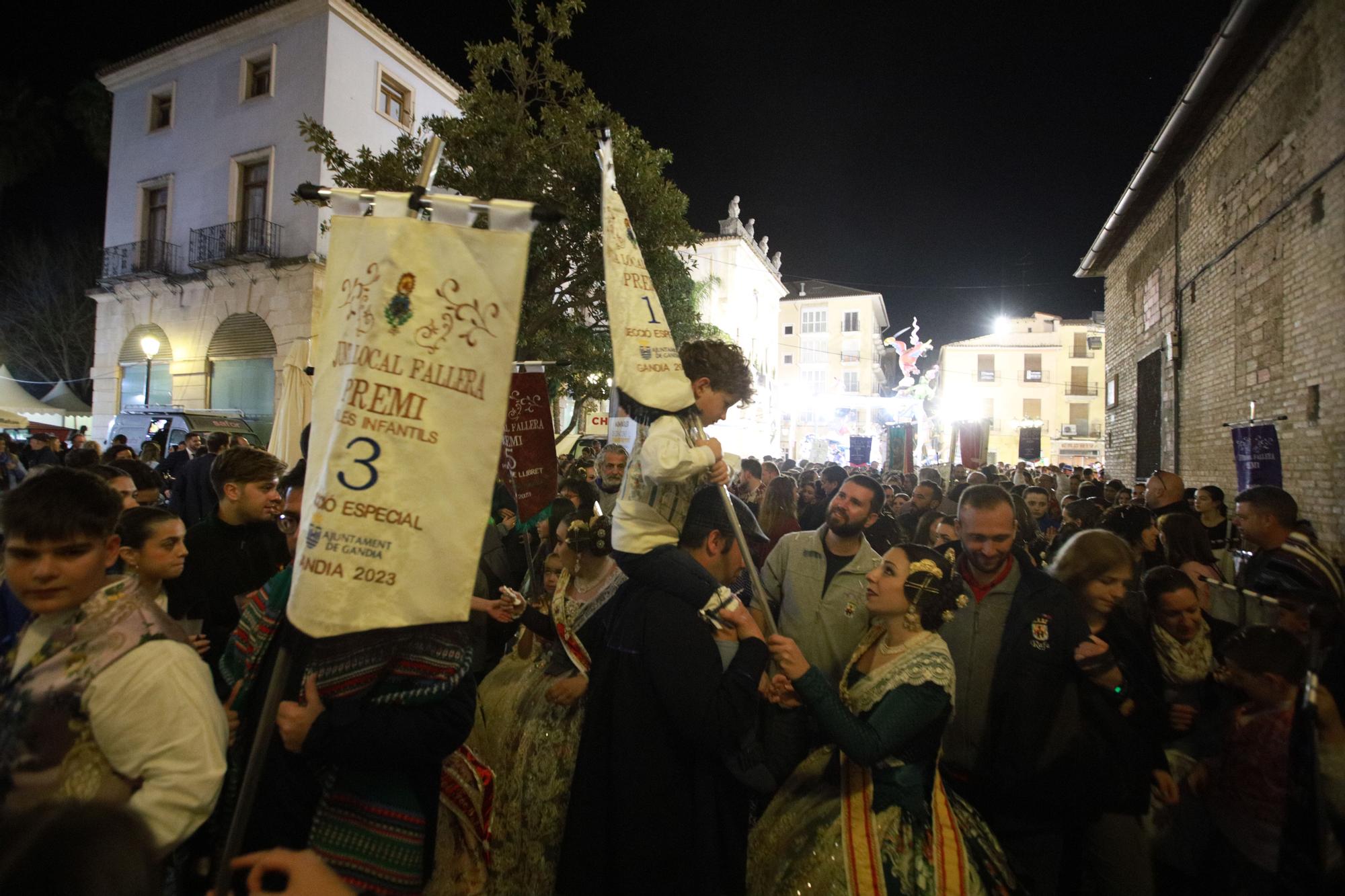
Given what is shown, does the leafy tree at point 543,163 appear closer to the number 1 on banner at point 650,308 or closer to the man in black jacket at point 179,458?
the man in black jacket at point 179,458

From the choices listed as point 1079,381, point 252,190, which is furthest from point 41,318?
point 1079,381

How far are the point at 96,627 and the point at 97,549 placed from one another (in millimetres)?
274

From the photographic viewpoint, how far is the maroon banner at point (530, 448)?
5.66m

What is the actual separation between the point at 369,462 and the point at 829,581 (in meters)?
2.78

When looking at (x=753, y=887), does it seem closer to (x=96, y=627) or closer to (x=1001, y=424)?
(x=96, y=627)

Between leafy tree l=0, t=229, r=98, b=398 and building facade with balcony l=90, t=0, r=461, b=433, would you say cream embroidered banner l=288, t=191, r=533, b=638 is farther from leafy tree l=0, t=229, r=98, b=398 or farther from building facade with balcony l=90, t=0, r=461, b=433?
leafy tree l=0, t=229, r=98, b=398

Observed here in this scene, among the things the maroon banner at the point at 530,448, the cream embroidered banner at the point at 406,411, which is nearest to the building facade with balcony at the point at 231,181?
the maroon banner at the point at 530,448

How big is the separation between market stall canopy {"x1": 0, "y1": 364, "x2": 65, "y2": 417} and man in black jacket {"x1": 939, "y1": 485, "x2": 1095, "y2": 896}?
2622 centimetres

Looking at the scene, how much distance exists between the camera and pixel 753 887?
2912 mm

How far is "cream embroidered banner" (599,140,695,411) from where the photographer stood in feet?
9.23

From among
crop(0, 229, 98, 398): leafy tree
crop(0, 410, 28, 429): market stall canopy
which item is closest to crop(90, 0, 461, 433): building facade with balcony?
crop(0, 410, 28, 429): market stall canopy

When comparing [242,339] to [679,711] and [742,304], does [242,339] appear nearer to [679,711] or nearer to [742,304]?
[679,711]

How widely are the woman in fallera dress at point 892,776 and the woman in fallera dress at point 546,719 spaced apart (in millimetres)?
983

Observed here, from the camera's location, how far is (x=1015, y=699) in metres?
2.96
